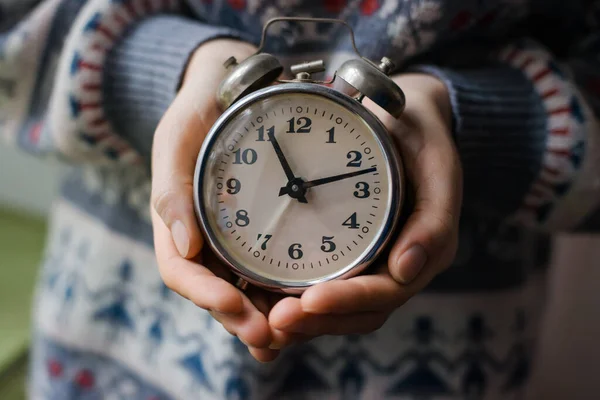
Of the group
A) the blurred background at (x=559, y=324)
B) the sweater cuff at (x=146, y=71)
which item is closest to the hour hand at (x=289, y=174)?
the sweater cuff at (x=146, y=71)

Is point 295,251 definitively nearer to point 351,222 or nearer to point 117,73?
point 351,222

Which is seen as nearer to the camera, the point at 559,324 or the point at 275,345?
the point at 275,345

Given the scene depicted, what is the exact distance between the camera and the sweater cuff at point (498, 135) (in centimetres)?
42

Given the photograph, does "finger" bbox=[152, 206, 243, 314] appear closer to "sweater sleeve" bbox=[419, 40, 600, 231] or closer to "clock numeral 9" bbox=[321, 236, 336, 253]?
"clock numeral 9" bbox=[321, 236, 336, 253]

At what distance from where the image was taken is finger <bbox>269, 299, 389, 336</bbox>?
12.1 inches

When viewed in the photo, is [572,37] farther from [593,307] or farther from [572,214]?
[593,307]

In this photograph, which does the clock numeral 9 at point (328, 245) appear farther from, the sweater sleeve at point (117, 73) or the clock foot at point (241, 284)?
the sweater sleeve at point (117, 73)

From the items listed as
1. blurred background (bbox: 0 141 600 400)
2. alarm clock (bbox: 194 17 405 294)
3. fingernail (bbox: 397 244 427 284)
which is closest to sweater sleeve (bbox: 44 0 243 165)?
alarm clock (bbox: 194 17 405 294)

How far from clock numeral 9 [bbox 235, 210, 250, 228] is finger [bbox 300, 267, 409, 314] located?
6 cm

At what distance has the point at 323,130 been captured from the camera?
0.35 meters

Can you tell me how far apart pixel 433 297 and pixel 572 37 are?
0.80ft

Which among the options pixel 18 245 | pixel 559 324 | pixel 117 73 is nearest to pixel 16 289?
pixel 18 245

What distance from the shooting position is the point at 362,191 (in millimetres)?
346

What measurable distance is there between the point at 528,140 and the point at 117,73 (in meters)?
0.30
